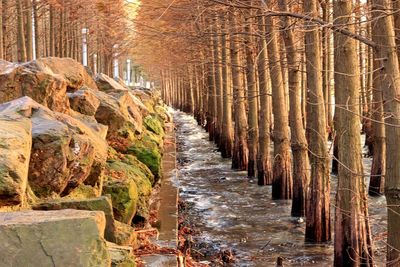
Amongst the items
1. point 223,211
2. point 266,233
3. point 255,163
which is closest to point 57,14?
point 255,163

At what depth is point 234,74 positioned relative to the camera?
2039 centimetres

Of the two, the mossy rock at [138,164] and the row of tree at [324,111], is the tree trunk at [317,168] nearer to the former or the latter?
the row of tree at [324,111]

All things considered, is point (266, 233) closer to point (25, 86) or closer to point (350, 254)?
point (350, 254)

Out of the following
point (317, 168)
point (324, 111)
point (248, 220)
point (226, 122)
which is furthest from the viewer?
point (226, 122)

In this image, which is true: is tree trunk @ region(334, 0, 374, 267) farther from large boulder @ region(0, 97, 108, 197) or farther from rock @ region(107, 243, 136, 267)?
rock @ region(107, 243, 136, 267)

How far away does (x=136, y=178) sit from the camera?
8469 millimetres

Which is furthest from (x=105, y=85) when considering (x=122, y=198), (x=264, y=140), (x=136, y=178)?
(x=122, y=198)

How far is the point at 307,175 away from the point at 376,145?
10.1 ft

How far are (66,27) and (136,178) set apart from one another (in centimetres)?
2225

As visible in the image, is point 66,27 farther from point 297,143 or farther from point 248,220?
point 297,143

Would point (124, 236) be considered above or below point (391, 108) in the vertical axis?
below

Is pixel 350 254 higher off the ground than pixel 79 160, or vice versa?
pixel 79 160

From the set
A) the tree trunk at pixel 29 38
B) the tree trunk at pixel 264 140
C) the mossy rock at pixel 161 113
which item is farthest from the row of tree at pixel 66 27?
the tree trunk at pixel 264 140

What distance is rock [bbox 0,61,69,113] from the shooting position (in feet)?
24.6
